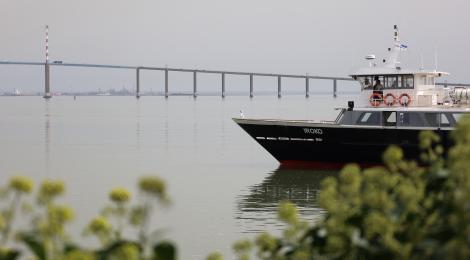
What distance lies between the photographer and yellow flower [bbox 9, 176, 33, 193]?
11.8 feet

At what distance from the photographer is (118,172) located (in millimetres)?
35062

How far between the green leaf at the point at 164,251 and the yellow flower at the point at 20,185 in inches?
22.4

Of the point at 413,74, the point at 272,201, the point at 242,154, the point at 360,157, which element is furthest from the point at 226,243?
the point at 242,154

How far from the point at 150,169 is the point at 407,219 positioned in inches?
1295

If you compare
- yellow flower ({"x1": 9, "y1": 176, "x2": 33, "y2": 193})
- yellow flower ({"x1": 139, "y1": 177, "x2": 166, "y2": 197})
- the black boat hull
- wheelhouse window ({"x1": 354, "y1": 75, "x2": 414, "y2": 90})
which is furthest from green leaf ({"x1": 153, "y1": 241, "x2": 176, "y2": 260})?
wheelhouse window ({"x1": 354, "y1": 75, "x2": 414, "y2": 90})

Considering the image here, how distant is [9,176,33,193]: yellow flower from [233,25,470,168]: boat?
2382 cm

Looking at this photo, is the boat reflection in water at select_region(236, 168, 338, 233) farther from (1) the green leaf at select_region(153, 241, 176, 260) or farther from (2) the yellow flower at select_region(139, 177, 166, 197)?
(2) the yellow flower at select_region(139, 177, 166, 197)

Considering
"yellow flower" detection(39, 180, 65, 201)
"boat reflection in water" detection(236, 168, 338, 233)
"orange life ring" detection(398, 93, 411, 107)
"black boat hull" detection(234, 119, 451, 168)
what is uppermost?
"orange life ring" detection(398, 93, 411, 107)

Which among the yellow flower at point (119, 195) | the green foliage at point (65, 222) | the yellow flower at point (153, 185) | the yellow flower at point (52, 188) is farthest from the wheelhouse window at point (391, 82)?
the yellow flower at point (153, 185)

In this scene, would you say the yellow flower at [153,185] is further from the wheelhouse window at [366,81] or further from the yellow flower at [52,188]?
the wheelhouse window at [366,81]

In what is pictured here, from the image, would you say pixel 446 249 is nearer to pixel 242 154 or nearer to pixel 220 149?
pixel 242 154

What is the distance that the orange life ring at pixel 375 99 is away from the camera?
28750mm

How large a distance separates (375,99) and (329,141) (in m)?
1.89

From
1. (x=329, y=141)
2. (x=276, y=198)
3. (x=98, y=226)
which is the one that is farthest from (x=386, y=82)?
(x=98, y=226)
